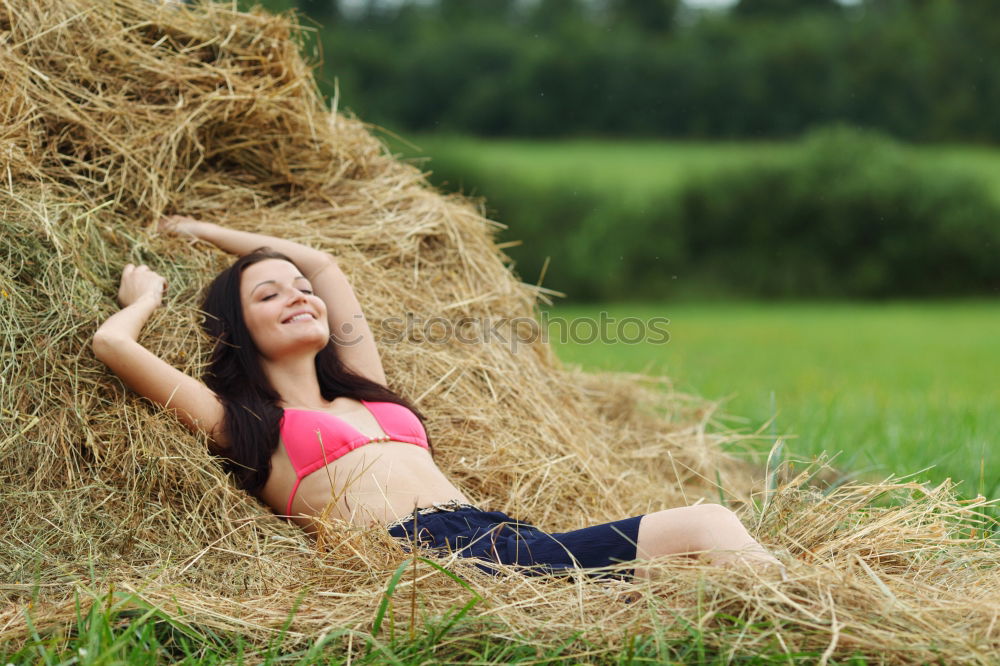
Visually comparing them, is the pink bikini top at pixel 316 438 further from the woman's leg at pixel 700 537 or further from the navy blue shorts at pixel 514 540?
the woman's leg at pixel 700 537

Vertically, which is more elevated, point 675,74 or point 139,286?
point 675,74

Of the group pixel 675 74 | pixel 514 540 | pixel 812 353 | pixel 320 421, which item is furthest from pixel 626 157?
pixel 514 540

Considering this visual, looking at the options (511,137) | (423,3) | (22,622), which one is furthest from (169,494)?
(423,3)

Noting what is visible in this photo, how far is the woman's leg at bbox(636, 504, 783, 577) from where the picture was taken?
266 cm

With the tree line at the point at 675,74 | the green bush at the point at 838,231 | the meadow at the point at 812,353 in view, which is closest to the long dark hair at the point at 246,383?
the meadow at the point at 812,353

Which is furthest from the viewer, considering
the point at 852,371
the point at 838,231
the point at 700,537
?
the point at 838,231

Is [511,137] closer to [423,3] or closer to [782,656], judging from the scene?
[423,3]

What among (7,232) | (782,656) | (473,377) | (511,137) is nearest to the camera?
(782,656)

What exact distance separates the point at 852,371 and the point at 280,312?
28.9 ft

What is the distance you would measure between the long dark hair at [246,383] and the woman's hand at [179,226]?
35cm

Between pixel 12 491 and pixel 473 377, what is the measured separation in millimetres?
1981

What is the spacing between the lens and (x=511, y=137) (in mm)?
28875

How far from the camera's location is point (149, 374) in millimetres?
3311

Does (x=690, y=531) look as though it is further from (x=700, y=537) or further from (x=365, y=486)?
(x=365, y=486)
